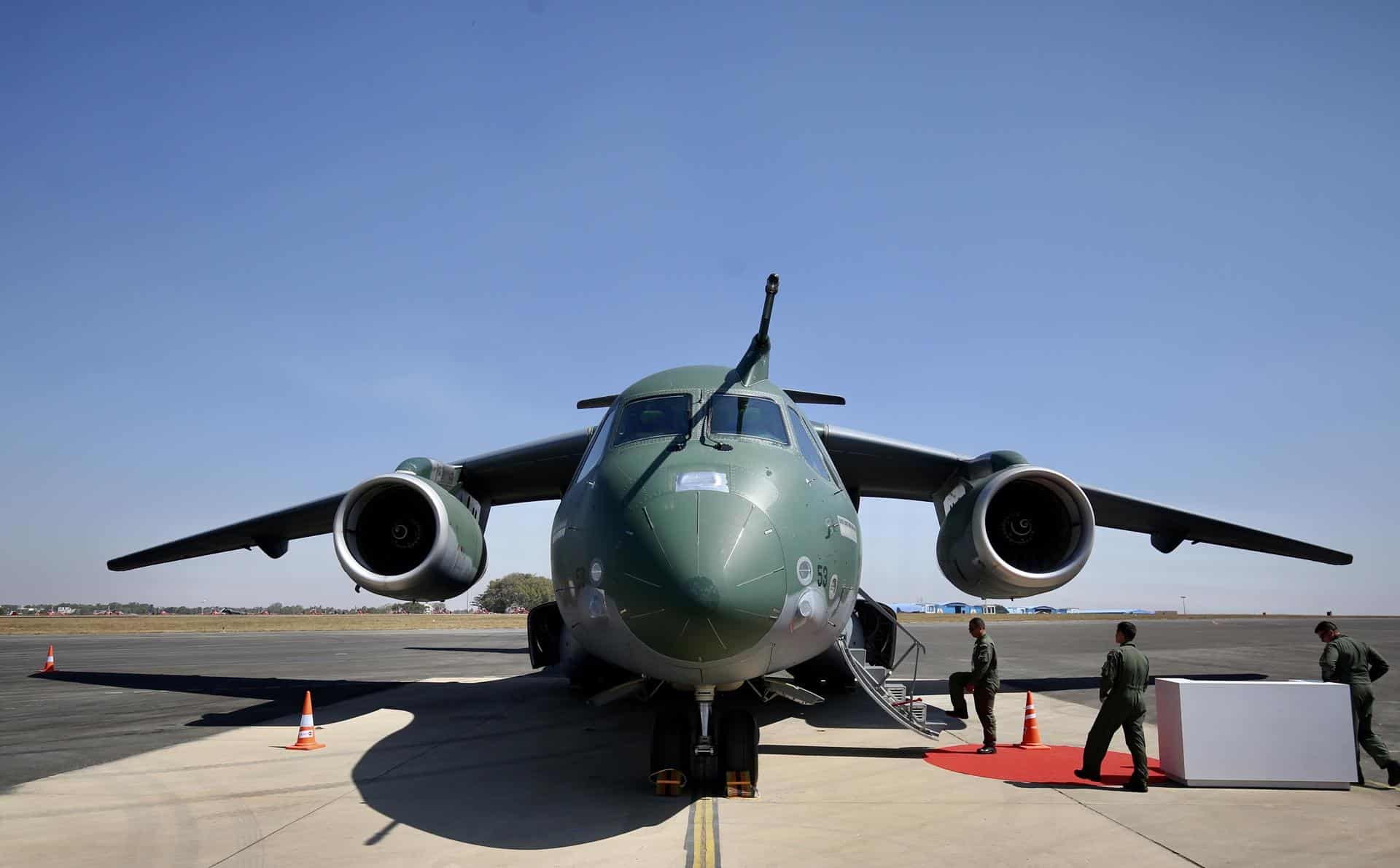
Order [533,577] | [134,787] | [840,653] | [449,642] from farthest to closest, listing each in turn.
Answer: [533,577] < [449,642] < [840,653] < [134,787]

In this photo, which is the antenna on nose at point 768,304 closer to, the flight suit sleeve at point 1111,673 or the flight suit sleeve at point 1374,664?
the flight suit sleeve at point 1111,673

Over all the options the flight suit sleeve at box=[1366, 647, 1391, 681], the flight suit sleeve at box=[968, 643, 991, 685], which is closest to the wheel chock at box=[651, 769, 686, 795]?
the flight suit sleeve at box=[968, 643, 991, 685]

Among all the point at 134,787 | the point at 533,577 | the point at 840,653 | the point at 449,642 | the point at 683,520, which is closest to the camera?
the point at 683,520

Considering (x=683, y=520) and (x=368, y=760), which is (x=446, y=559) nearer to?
(x=368, y=760)

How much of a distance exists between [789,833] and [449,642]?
93.1 feet

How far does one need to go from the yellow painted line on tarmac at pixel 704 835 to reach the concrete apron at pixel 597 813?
2cm

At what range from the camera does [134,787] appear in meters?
6.84

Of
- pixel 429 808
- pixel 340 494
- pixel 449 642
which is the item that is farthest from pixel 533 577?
pixel 429 808

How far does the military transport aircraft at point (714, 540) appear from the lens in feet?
16.8

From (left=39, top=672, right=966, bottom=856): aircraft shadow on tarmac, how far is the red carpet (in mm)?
478

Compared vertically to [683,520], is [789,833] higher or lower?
lower

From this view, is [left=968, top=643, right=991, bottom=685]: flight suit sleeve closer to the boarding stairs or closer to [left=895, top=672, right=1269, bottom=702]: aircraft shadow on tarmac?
the boarding stairs

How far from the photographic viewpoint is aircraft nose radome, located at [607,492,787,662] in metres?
4.90

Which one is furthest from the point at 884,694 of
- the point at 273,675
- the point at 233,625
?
the point at 233,625
